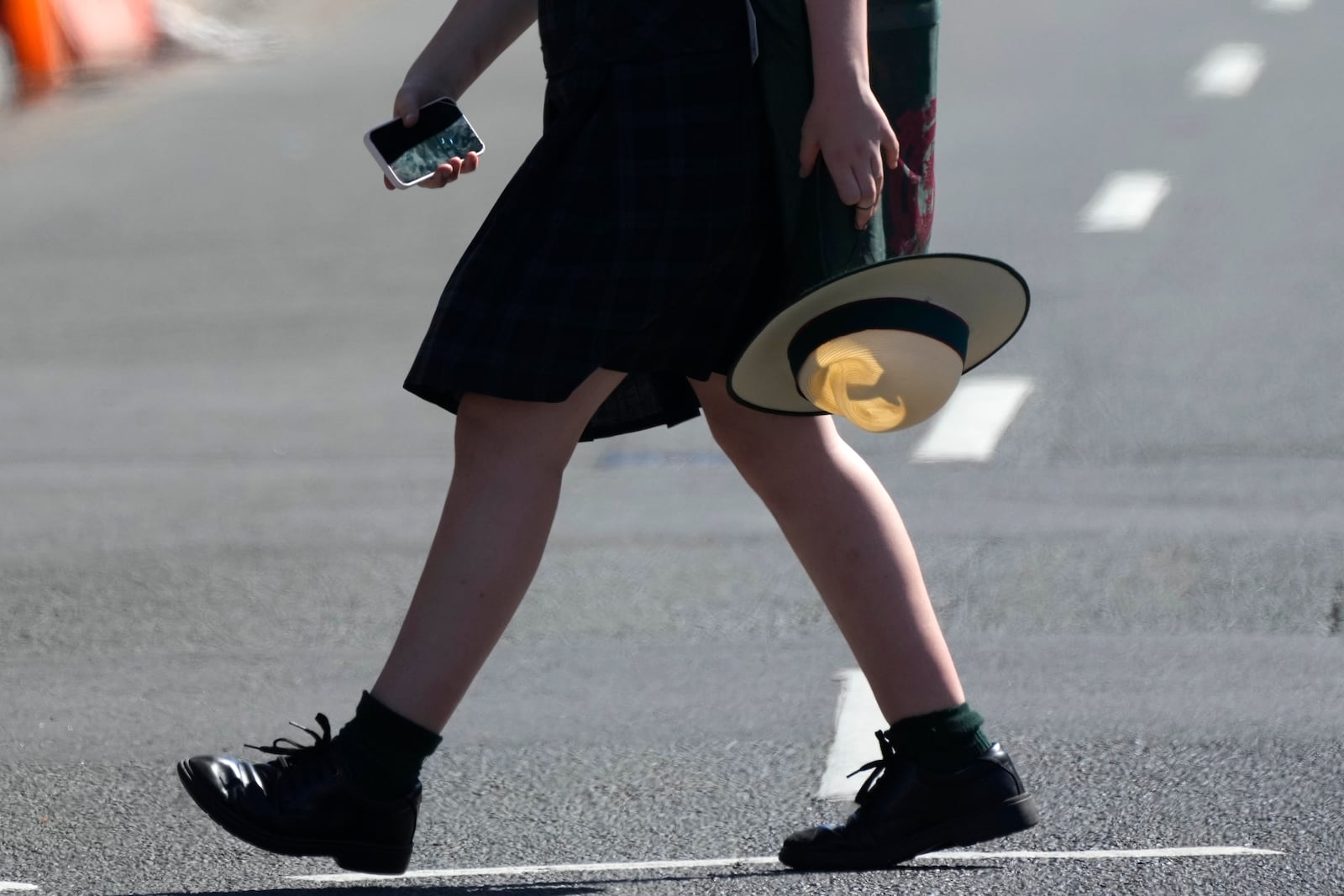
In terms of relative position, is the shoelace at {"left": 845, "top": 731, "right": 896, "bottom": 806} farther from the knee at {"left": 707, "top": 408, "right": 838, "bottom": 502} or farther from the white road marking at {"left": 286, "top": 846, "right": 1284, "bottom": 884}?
the knee at {"left": 707, "top": 408, "right": 838, "bottom": 502}

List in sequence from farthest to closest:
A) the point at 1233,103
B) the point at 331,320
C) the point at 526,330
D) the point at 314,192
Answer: the point at 1233,103 → the point at 314,192 → the point at 331,320 → the point at 526,330

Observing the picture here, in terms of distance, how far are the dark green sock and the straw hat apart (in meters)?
0.45

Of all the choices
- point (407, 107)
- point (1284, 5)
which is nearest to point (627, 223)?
point (407, 107)

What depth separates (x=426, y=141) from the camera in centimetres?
302

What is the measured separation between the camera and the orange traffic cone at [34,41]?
1302 centimetres

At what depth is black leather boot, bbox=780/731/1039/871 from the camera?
2.92 m

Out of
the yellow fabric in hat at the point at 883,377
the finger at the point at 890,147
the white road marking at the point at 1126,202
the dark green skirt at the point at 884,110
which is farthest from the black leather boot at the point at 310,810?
the white road marking at the point at 1126,202

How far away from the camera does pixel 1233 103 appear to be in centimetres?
1112

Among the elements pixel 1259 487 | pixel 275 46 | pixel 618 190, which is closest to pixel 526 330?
pixel 618 190

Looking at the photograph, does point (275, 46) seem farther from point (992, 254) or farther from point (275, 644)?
point (275, 644)

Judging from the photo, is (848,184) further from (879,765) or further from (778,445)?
(879,765)

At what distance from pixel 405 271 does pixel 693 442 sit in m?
2.77

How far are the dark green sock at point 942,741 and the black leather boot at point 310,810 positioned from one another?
71 cm

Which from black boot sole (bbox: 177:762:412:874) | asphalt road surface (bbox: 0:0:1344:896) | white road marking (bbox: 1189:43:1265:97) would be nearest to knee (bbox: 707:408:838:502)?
asphalt road surface (bbox: 0:0:1344:896)
